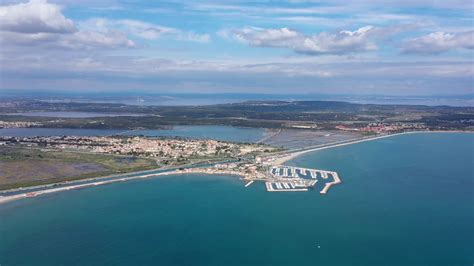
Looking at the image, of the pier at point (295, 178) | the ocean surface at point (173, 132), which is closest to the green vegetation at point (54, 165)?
the pier at point (295, 178)

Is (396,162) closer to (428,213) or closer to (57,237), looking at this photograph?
(428,213)

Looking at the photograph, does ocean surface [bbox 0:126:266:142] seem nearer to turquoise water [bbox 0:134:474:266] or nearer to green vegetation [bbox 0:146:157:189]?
green vegetation [bbox 0:146:157:189]

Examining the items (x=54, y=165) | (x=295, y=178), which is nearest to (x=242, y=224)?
(x=295, y=178)

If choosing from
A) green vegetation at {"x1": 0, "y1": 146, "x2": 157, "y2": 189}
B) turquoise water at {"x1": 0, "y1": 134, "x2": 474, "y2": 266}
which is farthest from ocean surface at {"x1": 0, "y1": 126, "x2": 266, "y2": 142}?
turquoise water at {"x1": 0, "y1": 134, "x2": 474, "y2": 266}

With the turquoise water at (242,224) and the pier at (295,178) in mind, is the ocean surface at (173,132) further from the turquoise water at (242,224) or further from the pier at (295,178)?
the turquoise water at (242,224)

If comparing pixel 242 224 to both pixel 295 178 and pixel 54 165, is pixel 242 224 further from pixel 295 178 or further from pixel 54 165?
pixel 54 165
